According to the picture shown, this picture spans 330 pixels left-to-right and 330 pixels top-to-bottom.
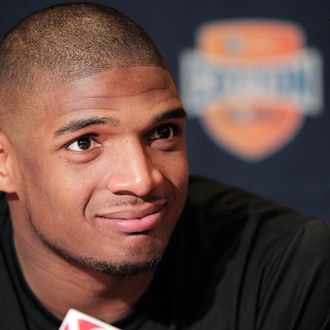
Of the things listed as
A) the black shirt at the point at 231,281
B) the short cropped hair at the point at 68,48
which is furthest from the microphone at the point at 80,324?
the short cropped hair at the point at 68,48

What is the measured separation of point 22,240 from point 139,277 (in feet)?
0.74

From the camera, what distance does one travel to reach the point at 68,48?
1.17 meters

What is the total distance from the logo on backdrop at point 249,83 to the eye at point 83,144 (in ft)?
3.75

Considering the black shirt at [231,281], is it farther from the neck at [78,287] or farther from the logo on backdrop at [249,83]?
the logo on backdrop at [249,83]

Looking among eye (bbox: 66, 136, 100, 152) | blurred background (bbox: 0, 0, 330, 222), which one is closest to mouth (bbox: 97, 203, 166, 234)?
eye (bbox: 66, 136, 100, 152)

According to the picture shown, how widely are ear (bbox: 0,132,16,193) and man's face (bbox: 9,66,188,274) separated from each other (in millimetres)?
50

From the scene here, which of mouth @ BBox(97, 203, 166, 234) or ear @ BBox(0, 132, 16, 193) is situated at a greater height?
ear @ BBox(0, 132, 16, 193)

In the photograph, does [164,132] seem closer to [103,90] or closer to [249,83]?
[103,90]

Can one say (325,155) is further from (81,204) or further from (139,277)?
(81,204)

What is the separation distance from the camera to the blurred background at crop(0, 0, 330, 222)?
7.36 feet

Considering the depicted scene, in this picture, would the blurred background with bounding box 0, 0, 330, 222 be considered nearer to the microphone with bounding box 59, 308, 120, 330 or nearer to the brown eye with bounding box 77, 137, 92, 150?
the brown eye with bounding box 77, 137, 92, 150

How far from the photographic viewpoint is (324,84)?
7.34 ft

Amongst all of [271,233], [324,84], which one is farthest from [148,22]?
[271,233]

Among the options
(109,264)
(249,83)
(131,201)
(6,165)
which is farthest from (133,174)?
(249,83)
